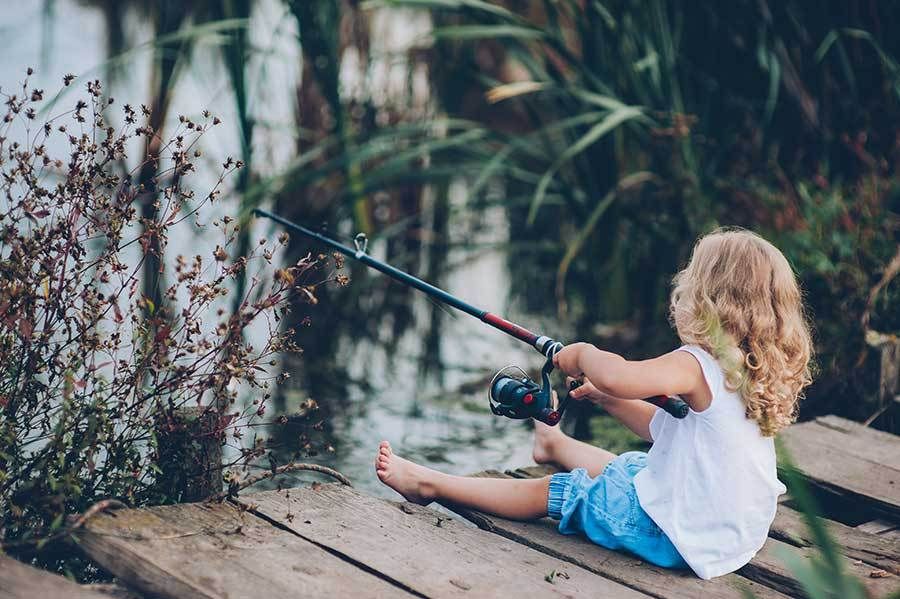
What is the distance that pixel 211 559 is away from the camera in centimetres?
205

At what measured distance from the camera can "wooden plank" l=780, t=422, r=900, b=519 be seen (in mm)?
2943

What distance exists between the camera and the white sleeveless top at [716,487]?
2.38 m

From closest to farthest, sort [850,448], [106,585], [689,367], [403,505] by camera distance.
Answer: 1. [106,585]
2. [689,367]
3. [403,505]
4. [850,448]

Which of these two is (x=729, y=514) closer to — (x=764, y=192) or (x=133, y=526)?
(x=133, y=526)

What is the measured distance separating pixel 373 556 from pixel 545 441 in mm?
843

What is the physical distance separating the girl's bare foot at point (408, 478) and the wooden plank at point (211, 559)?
48 centimetres

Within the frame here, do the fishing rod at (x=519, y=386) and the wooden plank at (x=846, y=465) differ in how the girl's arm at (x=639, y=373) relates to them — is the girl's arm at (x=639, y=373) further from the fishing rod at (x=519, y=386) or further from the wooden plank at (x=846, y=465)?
the wooden plank at (x=846, y=465)

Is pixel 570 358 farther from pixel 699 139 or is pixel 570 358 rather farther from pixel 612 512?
pixel 699 139

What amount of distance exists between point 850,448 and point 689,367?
1.17 m

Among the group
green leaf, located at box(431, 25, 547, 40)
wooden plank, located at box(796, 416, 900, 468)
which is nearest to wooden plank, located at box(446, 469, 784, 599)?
wooden plank, located at box(796, 416, 900, 468)

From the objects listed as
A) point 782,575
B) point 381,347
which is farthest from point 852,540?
point 381,347

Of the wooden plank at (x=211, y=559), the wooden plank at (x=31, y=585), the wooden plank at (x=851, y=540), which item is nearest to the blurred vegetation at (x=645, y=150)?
the wooden plank at (x=851, y=540)

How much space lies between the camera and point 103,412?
212 centimetres

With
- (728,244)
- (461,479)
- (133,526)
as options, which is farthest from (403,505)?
(728,244)
